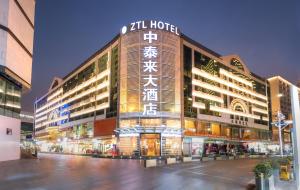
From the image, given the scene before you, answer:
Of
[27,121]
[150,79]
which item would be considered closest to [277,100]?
[150,79]

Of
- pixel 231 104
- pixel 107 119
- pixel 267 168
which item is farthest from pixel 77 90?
pixel 267 168

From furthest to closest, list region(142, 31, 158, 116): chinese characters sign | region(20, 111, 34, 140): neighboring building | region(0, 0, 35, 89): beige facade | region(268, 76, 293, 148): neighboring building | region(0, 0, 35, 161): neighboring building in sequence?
region(20, 111, 34, 140): neighboring building
region(268, 76, 293, 148): neighboring building
region(142, 31, 158, 116): chinese characters sign
region(0, 0, 35, 161): neighboring building
region(0, 0, 35, 89): beige facade

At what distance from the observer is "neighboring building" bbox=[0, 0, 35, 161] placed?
4191 centimetres

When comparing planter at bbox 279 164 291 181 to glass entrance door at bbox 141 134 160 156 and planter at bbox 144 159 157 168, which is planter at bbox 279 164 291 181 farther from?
glass entrance door at bbox 141 134 160 156

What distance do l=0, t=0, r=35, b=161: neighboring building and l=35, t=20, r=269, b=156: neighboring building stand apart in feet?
76.0

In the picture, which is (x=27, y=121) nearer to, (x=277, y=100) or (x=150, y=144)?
(x=277, y=100)

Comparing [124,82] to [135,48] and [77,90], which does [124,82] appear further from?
[77,90]

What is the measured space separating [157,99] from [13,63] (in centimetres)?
3241

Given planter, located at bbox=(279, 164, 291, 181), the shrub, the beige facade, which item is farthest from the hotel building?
the shrub

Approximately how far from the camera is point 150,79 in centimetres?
7038

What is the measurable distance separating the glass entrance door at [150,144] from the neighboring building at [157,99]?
201 millimetres

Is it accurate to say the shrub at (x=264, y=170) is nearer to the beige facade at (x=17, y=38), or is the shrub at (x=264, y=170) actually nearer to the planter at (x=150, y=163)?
the planter at (x=150, y=163)

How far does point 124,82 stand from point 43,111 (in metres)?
92.9

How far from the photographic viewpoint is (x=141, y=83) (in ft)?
232
